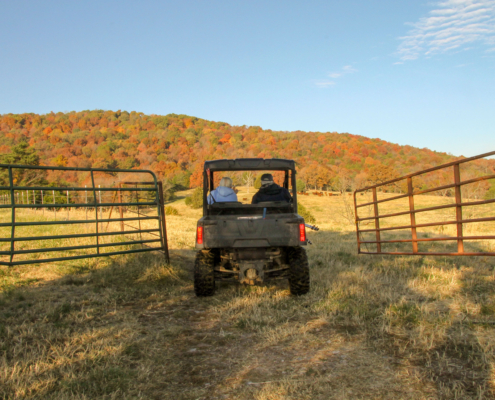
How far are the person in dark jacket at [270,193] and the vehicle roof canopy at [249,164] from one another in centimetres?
19

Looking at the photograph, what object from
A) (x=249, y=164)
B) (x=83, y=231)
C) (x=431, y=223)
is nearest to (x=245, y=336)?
(x=249, y=164)

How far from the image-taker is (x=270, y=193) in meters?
6.29

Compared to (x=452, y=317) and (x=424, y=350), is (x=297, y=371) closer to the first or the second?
(x=424, y=350)

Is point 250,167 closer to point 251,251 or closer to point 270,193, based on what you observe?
point 270,193

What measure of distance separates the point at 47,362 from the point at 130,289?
274 centimetres

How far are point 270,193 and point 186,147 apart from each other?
8273 centimetres

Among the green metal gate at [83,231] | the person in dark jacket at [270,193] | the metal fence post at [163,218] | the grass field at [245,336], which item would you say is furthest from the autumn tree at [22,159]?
the person in dark jacket at [270,193]

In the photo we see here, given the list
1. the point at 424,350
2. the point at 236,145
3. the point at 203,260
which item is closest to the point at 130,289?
the point at 203,260

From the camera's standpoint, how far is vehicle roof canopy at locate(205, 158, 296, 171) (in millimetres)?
6238

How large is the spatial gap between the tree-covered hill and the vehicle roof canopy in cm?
5333

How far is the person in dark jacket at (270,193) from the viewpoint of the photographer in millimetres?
6270

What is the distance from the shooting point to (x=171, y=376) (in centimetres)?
311

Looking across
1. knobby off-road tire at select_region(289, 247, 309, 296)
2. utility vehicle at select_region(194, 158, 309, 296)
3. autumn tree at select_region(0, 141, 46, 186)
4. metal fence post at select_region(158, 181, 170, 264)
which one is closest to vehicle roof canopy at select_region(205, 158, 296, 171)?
utility vehicle at select_region(194, 158, 309, 296)

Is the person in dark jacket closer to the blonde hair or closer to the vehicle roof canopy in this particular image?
the vehicle roof canopy
